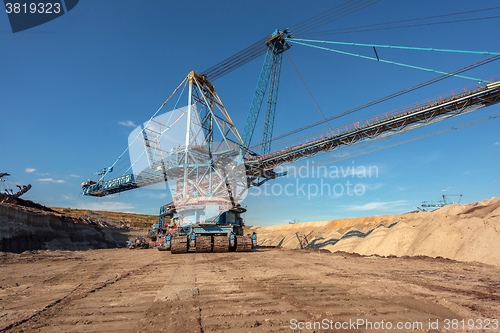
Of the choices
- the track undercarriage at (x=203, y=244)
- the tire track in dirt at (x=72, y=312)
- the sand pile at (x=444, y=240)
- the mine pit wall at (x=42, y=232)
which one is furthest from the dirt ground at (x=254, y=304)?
the mine pit wall at (x=42, y=232)

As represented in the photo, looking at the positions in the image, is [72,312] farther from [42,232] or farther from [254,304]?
[42,232]

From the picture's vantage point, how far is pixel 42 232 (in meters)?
24.7

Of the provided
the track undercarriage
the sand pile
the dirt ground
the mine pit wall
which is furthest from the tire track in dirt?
the mine pit wall

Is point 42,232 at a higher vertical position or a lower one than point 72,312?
higher

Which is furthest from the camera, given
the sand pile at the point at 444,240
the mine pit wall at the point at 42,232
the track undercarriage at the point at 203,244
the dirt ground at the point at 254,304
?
the mine pit wall at the point at 42,232

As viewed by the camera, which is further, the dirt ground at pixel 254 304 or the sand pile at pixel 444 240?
the sand pile at pixel 444 240

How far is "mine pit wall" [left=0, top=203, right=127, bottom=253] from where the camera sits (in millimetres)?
20203

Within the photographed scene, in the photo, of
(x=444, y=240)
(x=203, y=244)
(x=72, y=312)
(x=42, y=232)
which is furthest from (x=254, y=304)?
(x=42, y=232)

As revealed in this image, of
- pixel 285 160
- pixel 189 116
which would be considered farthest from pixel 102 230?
pixel 285 160

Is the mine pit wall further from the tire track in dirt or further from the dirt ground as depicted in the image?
the tire track in dirt

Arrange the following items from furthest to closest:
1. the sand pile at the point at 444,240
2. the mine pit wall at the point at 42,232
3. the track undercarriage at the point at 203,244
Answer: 1. the mine pit wall at the point at 42,232
2. the track undercarriage at the point at 203,244
3. the sand pile at the point at 444,240

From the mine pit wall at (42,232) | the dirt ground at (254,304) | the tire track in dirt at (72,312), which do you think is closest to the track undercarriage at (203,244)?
the dirt ground at (254,304)

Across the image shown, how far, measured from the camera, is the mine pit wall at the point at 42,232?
2020 centimetres

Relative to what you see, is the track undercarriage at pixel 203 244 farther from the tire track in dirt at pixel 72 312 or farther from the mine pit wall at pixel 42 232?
the mine pit wall at pixel 42 232
